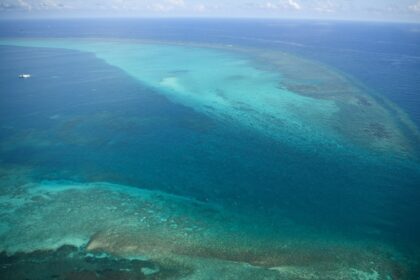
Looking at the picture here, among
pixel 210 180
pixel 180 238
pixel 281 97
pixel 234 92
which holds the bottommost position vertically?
pixel 180 238

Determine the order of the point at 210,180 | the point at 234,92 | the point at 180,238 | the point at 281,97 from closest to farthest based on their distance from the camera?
the point at 180,238 < the point at 210,180 < the point at 281,97 < the point at 234,92

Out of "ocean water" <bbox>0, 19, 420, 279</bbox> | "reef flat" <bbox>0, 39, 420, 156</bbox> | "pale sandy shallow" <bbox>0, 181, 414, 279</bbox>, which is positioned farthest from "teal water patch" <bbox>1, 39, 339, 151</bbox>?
"pale sandy shallow" <bbox>0, 181, 414, 279</bbox>

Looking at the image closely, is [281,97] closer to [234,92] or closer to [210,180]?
[234,92]

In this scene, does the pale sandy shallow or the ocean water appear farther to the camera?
the ocean water

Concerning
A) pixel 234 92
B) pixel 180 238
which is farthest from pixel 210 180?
pixel 234 92

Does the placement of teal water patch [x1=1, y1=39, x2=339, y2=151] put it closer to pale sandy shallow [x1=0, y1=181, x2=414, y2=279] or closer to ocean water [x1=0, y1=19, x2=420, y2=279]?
ocean water [x1=0, y1=19, x2=420, y2=279]

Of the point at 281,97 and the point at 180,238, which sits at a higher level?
the point at 281,97

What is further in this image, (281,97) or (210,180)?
(281,97)

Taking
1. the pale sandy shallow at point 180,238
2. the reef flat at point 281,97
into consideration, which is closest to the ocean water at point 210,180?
the pale sandy shallow at point 180,238

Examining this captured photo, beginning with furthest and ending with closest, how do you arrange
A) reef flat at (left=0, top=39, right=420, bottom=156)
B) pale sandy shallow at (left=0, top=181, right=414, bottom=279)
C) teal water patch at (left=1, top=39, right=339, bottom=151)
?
teal water patch at (left=1, top=39, right=339, bottom=151)
reef flat at (left=0, top=39, right=420, bottom=156)
pale sandy shallow at (left=0, top=181, right=414, bottom=279)
